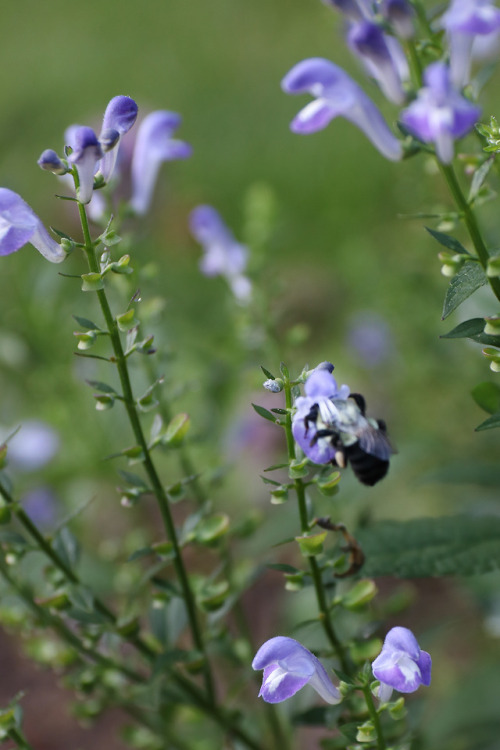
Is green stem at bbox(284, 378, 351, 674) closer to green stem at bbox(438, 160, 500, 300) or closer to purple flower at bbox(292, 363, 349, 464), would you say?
purple flower at bbox(292, 363, 349, 464)

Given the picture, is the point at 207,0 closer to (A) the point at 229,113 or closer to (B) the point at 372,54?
(A) the point at 229,113

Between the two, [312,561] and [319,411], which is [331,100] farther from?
[312,561]

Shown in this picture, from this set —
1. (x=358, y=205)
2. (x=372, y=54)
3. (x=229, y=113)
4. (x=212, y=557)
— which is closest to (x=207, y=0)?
(x=229, y=113)

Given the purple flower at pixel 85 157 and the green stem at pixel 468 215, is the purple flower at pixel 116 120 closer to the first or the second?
the purple flower at pixel 85 157

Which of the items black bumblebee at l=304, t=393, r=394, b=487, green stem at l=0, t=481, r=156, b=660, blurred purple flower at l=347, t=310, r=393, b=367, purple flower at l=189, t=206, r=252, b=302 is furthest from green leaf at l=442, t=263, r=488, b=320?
blurred purple flower at l=347, t=310, r=393, b=367

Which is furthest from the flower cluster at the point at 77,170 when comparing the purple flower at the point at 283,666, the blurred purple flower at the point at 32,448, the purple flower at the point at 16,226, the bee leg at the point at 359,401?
the blurred purple flower at the point at 32,448

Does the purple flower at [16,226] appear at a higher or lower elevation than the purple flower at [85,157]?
lower
